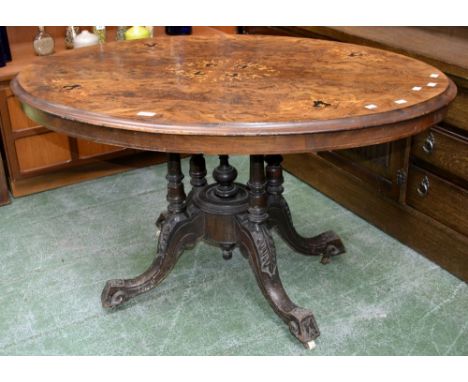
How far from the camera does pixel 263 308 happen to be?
2328 millimetres

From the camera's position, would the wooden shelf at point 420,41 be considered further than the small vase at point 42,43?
No

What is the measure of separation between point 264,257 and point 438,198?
80 centimetres

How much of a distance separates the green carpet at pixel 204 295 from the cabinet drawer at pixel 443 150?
0.44m

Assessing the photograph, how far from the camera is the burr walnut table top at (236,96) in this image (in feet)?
5.23

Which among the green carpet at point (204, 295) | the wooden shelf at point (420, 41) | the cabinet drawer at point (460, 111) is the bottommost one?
the green carpet at point (204, 295)

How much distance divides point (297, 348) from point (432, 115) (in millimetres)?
917

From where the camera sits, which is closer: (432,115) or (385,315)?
(432,115)

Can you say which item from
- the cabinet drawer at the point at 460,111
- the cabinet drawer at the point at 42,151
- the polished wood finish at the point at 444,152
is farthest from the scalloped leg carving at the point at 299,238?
the cabinet drawer at the point at 42,151

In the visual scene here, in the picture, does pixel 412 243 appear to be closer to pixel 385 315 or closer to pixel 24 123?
pixel 385 315

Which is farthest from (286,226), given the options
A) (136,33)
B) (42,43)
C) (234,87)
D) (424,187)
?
(42,43)

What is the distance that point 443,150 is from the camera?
241cm

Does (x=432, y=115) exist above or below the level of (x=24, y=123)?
above

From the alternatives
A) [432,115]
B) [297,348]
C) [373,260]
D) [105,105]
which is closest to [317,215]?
[373,260]

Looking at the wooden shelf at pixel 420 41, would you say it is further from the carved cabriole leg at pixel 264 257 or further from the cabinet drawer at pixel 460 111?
the carved cabriole leg at pixel 264 257
